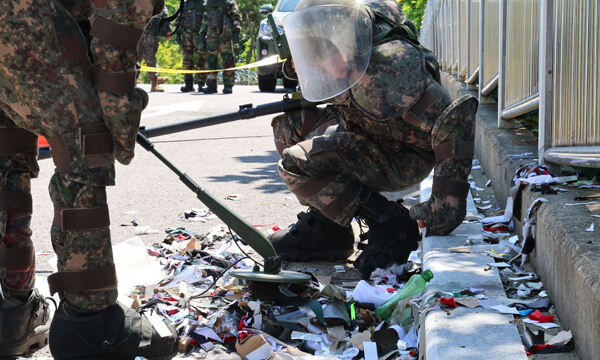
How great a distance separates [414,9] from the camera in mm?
18281

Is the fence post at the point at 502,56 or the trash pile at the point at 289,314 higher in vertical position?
the fence post at the point at 502,56

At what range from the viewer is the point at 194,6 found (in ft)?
54.1

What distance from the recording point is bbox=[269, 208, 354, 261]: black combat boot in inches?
165

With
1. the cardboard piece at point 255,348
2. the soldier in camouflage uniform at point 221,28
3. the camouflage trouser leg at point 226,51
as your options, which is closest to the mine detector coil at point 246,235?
the cardboard piece at point 255,348

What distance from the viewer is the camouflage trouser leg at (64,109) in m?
2.65

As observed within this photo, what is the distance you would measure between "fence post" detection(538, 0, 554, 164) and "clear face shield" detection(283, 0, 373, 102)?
0.78 meters

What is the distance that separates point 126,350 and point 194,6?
14.3 metres

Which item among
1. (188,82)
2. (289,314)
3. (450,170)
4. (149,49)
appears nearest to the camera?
(289,314)

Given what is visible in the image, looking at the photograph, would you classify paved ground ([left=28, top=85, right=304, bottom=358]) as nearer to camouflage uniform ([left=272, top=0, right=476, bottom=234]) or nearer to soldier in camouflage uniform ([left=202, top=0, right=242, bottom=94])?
camouflage uniform ([left=272, top=0, right=476, bottom=234])

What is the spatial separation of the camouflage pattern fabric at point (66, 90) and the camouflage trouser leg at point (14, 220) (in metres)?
0.22

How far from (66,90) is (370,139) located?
1.77m

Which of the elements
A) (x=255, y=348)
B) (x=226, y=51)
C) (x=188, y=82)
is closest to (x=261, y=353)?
(x=255, y=348)

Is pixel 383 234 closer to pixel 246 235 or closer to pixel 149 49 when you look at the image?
pixel 246 235

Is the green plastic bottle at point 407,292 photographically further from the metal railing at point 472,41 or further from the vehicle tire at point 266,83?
the vehicle tire at point 266,83
